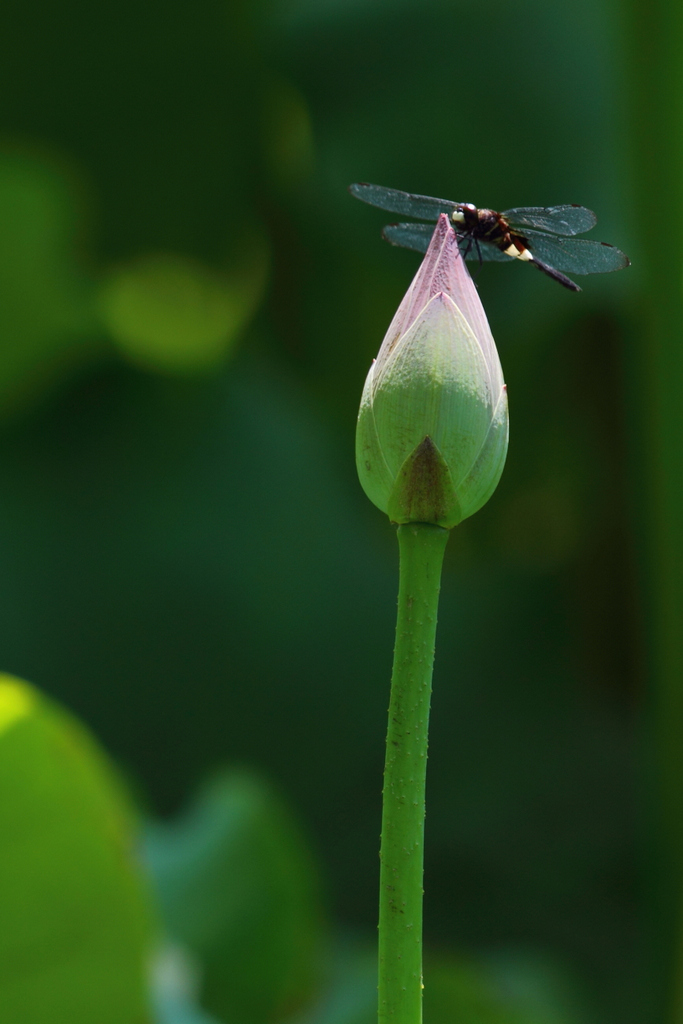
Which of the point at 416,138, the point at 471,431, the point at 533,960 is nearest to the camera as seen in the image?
the point at 471,431

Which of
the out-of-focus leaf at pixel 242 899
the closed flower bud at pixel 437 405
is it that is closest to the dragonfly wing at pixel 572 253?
the closed flower bud at pixel 437 405

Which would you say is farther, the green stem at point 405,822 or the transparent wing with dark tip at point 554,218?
the transparent wing with dark tip at point 554,218

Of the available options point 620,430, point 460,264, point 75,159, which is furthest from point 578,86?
point 460,264

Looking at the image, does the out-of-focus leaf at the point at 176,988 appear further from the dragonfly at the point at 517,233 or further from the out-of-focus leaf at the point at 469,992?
the dragonfly at the point at 517,233

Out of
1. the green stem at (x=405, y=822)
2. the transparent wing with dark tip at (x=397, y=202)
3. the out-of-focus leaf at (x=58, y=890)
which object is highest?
the transparent wing with dark tip at (x=397, y=202)

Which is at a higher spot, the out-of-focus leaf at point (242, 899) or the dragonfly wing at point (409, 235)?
the dragonfly wing at point (409, 235)

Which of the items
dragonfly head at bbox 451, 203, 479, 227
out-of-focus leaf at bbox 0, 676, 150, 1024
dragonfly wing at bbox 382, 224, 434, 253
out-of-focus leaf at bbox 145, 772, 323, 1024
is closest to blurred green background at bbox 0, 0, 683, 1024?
out-of-focus leaf at bbox 145, 772, 323, 1024

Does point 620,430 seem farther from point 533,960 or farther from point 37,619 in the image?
point 37,619
